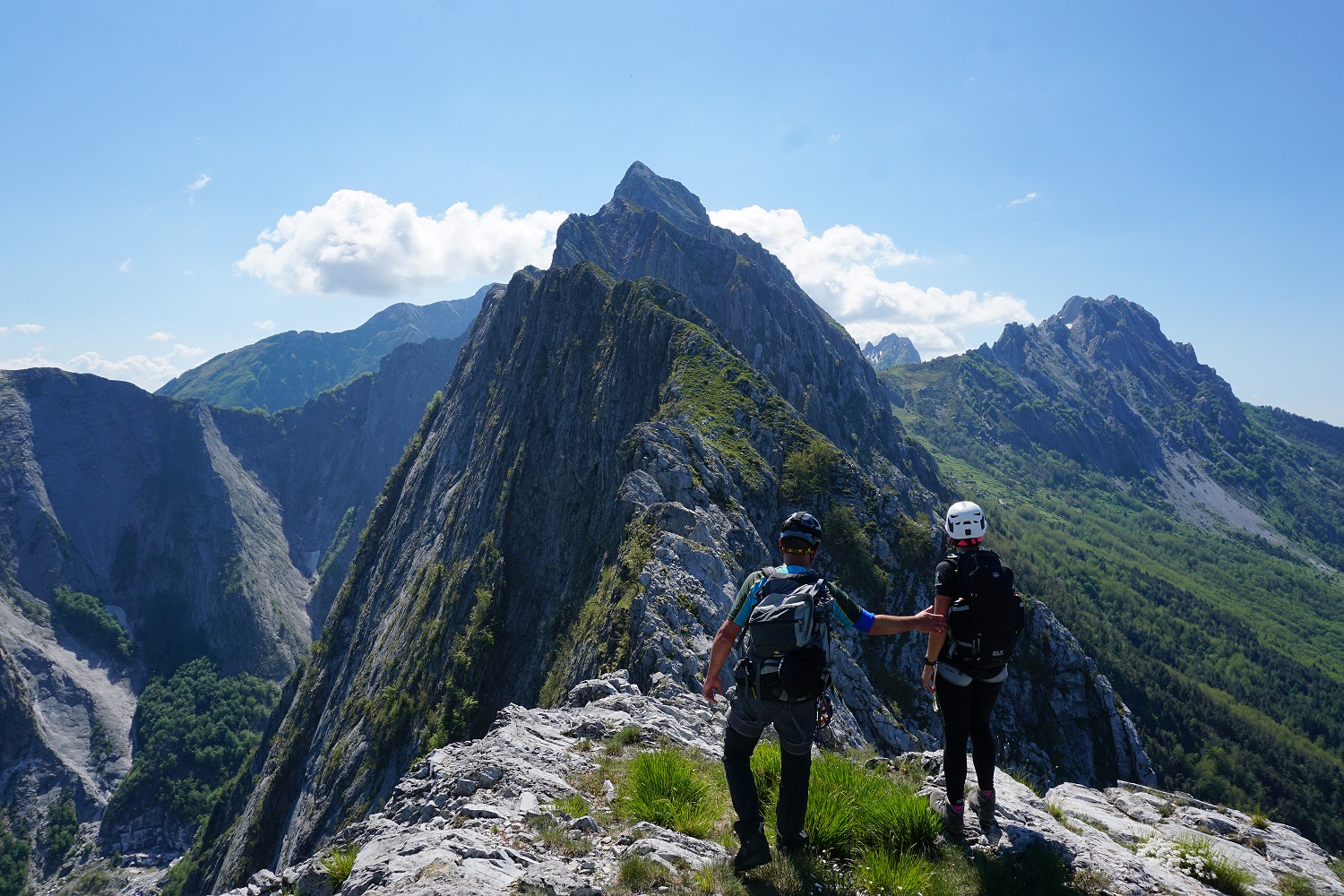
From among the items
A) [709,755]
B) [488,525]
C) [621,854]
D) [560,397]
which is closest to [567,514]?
[488,525]

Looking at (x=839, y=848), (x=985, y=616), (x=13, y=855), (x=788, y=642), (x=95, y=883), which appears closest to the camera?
(x=788, y=642)

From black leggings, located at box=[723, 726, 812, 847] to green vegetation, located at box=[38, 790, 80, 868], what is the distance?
8276 inches

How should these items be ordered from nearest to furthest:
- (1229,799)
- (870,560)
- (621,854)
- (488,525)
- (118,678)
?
(621,854), (870,560), (488,525), (1229,799), (118,678)

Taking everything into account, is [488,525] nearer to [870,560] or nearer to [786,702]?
[870,560]

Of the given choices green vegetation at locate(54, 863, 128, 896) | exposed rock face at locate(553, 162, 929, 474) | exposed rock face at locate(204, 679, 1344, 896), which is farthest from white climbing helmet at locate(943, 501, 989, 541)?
green vegetation at locate(54, 863, 128, 896)

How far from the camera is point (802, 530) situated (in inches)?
311

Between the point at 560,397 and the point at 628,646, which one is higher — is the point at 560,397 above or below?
above

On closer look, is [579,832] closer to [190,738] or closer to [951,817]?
[951,817]

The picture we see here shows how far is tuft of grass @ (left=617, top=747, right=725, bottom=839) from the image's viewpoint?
859cm

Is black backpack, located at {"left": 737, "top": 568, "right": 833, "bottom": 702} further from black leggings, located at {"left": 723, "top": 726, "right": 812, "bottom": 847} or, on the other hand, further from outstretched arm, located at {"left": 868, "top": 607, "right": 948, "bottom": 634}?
outstretched arm, located at {"left": 868, "top": 607, "right": 948, "bottom": 634}

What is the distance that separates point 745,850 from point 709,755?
575cm

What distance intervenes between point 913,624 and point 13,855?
696 feet

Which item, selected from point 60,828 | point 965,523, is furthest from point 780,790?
point 60,828

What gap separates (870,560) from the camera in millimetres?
38125
